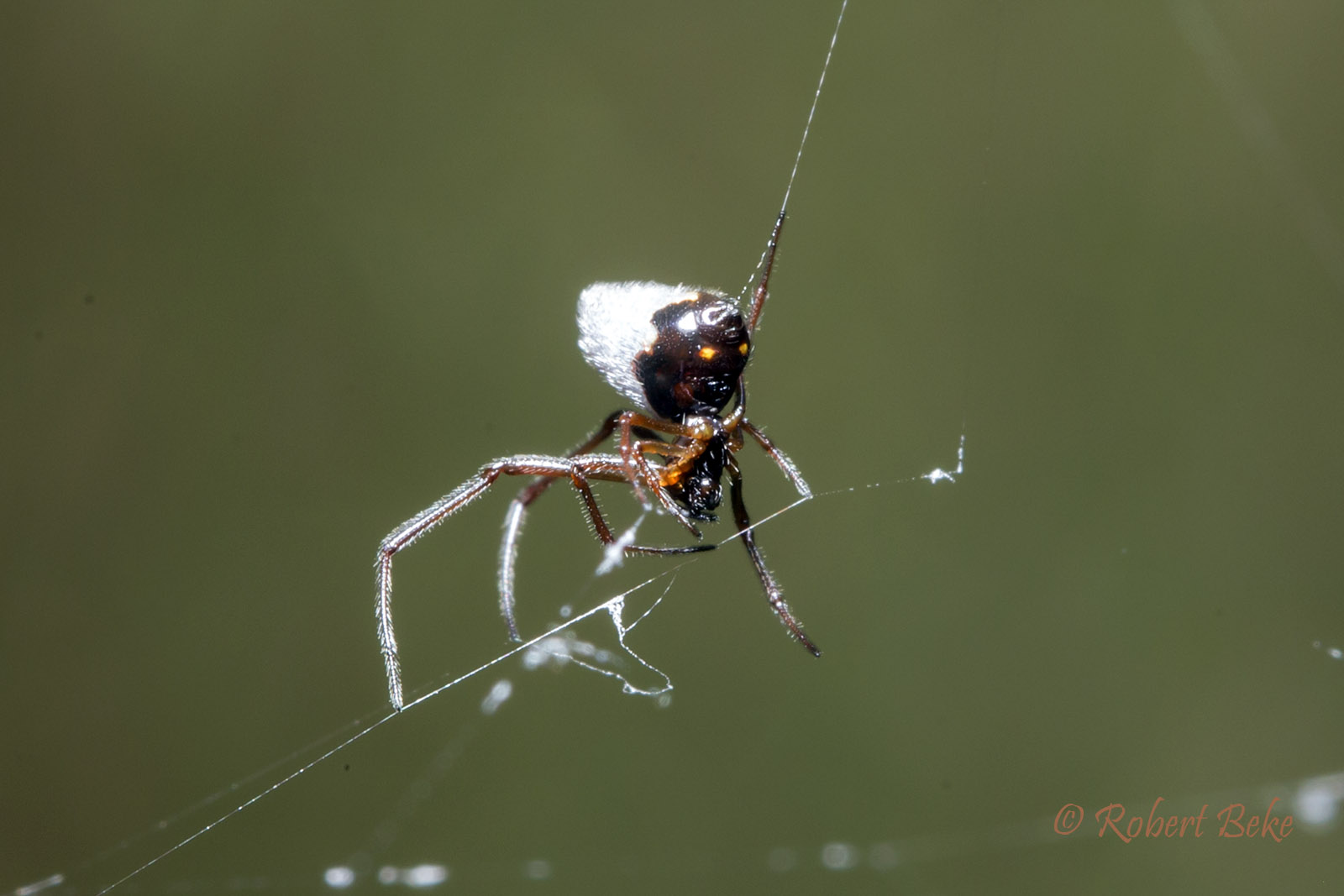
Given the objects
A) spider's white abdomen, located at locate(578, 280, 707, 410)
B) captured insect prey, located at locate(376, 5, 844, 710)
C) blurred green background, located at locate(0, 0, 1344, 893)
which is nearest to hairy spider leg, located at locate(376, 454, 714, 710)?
captured insect prey, located at locate(376, 5, 844, 710)

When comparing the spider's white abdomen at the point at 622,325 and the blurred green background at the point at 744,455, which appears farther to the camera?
the blurred green background at the point at 744,455

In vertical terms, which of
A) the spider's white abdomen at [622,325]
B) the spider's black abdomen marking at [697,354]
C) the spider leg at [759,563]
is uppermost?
the spider's white abdomen at [622,325]

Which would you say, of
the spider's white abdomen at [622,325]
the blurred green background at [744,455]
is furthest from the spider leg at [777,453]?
the blurred green background at [744,455]

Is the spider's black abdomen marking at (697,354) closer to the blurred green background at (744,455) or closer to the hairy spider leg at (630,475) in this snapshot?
the hairy spider leg at (630,475)

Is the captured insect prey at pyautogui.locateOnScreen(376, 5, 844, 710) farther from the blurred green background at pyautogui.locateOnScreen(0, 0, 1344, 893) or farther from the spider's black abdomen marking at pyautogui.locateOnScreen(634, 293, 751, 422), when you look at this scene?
the blurred green background at pyautogui.locateOnScreen(0, 0, 1344, 893)

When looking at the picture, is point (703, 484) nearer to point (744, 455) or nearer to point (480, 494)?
point (480, 494)

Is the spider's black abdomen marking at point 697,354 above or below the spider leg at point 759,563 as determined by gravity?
above

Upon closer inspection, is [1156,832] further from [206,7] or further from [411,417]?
[206,7]

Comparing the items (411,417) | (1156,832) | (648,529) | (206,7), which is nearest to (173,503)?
(411,417)
